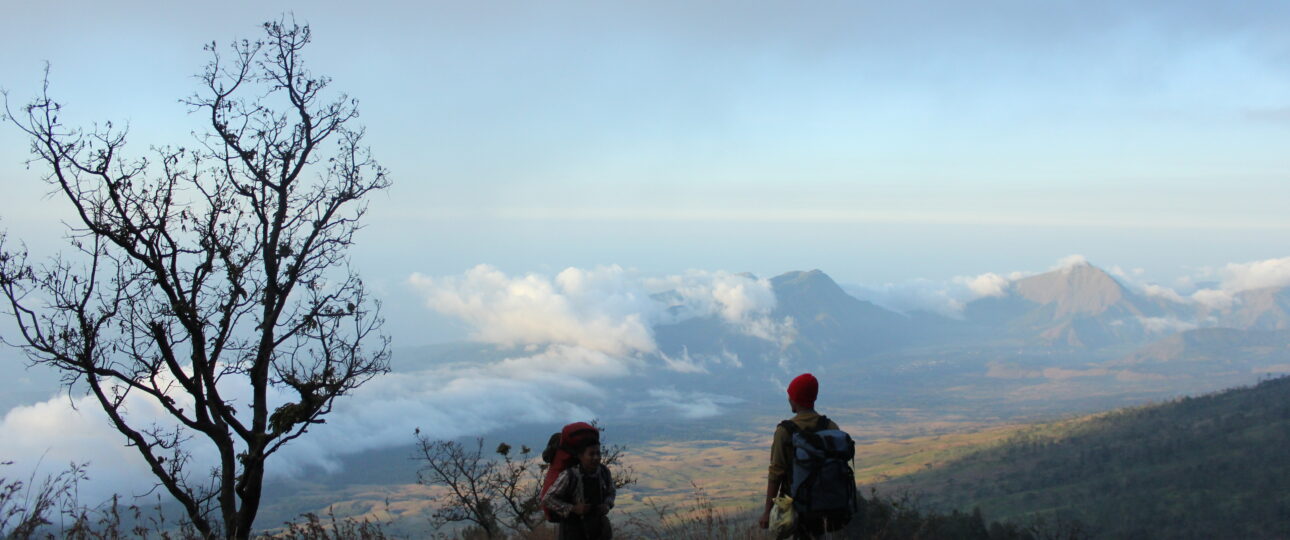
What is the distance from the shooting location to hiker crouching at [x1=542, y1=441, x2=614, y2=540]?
21.7 ft

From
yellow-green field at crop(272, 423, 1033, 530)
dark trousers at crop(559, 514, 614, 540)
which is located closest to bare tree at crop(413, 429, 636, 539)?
dark trousers at crop(559, 514, 614, 540)

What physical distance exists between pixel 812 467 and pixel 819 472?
0.22 feet

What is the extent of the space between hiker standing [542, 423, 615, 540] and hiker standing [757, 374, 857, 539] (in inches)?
53.3

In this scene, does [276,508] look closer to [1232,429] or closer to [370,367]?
[1232,429]

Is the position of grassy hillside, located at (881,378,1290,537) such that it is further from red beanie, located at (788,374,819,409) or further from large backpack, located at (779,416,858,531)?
red beanie, located at (788,374,819,409)

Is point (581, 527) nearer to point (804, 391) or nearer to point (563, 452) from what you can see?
point (563, 452)

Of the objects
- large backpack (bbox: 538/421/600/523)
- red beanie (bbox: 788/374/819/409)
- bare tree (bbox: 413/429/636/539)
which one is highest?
red beanie (bbox: 788/374/819/409)

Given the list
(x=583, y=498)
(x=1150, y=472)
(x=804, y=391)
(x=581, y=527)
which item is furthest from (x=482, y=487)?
(x=1150, y=472)

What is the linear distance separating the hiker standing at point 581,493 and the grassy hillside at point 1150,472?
3280 centimetres

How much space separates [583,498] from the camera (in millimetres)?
6695

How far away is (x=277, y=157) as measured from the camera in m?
9.52

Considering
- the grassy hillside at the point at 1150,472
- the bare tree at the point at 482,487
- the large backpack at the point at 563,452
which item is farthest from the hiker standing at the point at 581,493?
the grassy hillside at the point at 1150,472

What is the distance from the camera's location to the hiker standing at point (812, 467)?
6.57 m

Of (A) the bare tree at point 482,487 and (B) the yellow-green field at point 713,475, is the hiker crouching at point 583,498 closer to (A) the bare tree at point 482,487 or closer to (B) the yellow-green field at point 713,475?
(A) the bare tree at point 482,487
